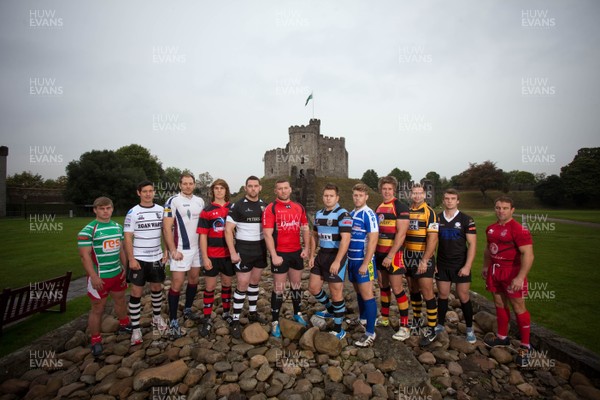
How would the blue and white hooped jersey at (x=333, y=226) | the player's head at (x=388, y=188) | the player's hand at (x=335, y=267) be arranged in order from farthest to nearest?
the player's head at (x=388, y=188) < the blue and white hooped jersey at (x=333, y=226) < the player's hand at (x=335, y=267)

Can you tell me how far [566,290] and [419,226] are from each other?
5.32 m

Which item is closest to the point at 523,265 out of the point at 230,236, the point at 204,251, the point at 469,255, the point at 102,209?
the point at 469,255

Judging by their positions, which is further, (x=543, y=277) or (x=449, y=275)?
(x=543, y=277)

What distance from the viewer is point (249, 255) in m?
5.05

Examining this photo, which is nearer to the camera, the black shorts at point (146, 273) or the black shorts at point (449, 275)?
the black shorts at point (449, 275)

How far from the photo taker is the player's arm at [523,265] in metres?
4.15

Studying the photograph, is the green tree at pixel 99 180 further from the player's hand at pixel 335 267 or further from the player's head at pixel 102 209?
the player's hand at pixel 335 267

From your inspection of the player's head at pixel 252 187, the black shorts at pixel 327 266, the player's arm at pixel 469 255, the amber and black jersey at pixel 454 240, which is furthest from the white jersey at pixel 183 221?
the player's arm at pixel 469 255

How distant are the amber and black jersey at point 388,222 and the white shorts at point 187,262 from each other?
3426mm

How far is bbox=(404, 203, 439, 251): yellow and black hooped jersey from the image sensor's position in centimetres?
486

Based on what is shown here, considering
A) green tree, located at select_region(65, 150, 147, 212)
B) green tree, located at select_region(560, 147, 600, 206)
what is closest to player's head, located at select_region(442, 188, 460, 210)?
green tree, located at select_region(65, 150, 147, 212)

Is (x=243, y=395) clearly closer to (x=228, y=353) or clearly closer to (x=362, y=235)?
(x=228, y=353)

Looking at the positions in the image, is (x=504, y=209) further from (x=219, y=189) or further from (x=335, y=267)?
(x=219, y=189)

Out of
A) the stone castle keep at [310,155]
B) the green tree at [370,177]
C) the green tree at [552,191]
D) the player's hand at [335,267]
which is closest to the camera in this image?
the player's hand at [335,267]
